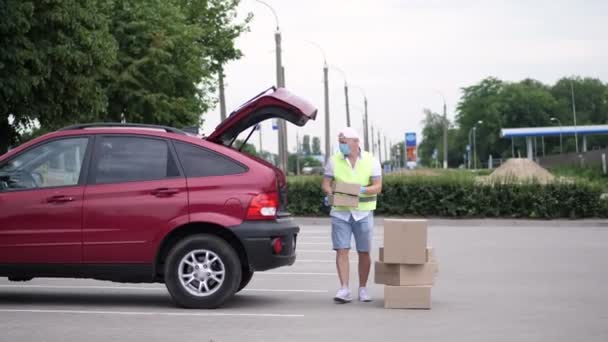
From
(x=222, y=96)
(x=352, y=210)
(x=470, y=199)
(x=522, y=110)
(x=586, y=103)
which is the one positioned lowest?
(x=352, y=210)

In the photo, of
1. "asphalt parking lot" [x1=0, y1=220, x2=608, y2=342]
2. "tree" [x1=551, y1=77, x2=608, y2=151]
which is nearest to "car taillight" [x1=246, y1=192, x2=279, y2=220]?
"asphalt parking lot" [x1=0, y1=220, x2=608, y2=342]

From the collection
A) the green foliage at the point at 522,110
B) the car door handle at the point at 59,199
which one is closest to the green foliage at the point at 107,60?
the car door handle at the point at 59,199

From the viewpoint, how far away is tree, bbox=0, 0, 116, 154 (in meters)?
29.2

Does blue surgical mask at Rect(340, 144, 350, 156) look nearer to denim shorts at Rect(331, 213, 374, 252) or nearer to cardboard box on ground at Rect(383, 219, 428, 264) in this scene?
denim shorts at Rect(331, 213, 374, 252)

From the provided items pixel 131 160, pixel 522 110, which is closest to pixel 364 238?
pixel 131 160

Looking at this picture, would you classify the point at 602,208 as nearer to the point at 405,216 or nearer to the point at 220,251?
the point at 405,216

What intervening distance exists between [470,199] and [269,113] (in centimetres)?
1961

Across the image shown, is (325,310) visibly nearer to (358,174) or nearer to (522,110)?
(358,174)

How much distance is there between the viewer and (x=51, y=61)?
102 ft

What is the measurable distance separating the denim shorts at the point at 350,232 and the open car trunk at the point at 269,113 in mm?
630

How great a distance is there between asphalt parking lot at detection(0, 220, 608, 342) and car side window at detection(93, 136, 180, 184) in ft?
4.28

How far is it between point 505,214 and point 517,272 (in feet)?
49.7

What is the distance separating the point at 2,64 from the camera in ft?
94.1

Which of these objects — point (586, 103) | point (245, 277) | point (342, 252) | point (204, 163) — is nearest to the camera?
point (204, 163)
